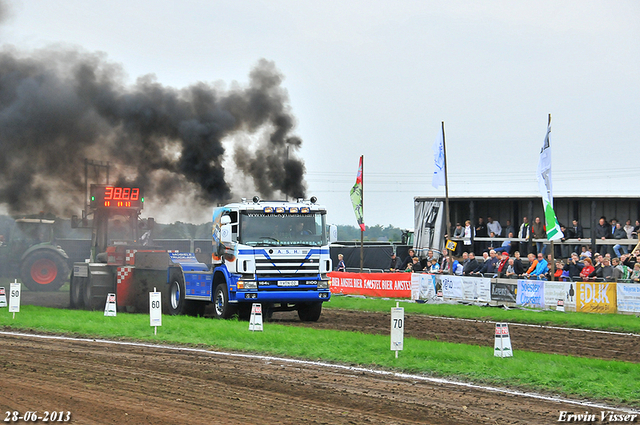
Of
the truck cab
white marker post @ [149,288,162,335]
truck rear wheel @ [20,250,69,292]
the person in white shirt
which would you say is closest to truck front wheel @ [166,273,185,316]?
the truck cab

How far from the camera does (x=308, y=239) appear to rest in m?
19.3

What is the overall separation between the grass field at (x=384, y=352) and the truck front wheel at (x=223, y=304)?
425 mm

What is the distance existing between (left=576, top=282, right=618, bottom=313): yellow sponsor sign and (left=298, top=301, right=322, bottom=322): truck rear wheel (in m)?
8.03

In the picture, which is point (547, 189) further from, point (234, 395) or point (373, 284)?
point (234, 395)

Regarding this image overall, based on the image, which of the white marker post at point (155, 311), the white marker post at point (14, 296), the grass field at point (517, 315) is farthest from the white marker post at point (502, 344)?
the white marker post at point (14, 296)

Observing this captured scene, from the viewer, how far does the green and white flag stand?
2238 centimetres

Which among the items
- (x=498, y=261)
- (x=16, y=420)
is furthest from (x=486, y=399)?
(x=498, y=261)

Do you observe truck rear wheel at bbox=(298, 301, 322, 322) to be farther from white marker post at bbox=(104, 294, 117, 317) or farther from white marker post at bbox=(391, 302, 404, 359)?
white marker post at bbox=(391, 302, 404, 359)

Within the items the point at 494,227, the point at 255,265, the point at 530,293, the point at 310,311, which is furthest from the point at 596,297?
the point at 255,265

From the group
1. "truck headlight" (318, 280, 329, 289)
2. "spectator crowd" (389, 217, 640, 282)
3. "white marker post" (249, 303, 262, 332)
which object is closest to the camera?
"white marker post" (249, 303, 262, 332)

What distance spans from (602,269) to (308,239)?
9.51 meters

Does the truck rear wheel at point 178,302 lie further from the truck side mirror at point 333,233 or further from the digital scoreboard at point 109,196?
the truck side mirror at point 333,233

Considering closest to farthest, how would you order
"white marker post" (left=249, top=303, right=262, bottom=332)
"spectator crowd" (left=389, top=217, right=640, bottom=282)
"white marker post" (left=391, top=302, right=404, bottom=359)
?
"white marker post" (left=391, top=302, right=404, bottom=359) < "white marker post" (left=249, top=303, right=262, bottom=332) < "spectator crowd" (left=389, top=217, right=640, bottom=282)

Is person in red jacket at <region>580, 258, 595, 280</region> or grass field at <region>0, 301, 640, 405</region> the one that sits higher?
person in red jacket at <region>580, 258, 595, 280</region>
